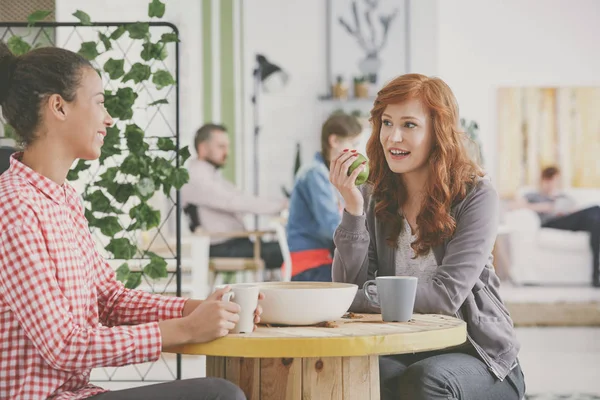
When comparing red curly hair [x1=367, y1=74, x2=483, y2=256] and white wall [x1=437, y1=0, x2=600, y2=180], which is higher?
white wall [x1=437, y1=0, x2=600, y2=180]

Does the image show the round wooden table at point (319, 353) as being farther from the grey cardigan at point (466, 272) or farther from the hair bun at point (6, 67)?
the hair bun at point (6, 67)

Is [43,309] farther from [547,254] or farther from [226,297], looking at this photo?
[547,254]

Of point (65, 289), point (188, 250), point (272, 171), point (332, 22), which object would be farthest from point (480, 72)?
point (65, 289)

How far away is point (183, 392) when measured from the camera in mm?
1568

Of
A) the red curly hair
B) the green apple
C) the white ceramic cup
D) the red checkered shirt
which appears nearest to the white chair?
the red curly hair

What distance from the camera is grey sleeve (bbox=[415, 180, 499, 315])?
1.96 metres

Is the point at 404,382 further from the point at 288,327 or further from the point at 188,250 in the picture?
the point at 188,250

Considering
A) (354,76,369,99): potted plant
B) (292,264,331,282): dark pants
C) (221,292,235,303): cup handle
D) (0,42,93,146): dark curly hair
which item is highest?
(354,76,369,99): potted plant

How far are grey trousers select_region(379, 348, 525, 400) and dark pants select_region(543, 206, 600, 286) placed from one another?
6.70 metres

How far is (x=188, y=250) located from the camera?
7250mm

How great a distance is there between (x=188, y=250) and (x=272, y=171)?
5.86 ft

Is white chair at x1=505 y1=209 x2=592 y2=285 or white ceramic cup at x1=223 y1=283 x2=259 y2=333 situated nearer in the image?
white ceramic cup at x1=223 y1=283 x2=259 y2=333

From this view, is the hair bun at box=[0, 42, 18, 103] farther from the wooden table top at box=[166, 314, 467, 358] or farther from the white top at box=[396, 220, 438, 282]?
the white top at box=[396, 220, 438, 282]

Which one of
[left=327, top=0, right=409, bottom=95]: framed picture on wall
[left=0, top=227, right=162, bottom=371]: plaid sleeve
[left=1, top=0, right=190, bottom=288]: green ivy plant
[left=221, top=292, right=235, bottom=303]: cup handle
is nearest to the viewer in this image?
[left=0, top=227, right=162, bottom=371]: plaid sleeve
